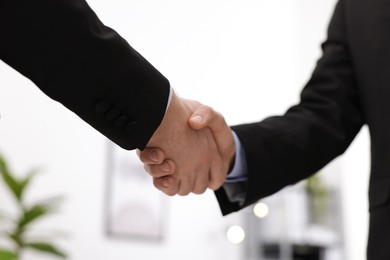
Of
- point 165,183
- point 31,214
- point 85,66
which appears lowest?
point 165,183

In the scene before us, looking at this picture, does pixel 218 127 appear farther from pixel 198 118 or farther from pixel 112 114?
pixel 112 114

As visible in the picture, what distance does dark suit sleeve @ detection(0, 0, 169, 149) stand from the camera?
920mm

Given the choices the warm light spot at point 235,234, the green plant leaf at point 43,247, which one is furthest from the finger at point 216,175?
the warm light spot at point 235,234

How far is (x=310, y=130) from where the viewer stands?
4.88 ft

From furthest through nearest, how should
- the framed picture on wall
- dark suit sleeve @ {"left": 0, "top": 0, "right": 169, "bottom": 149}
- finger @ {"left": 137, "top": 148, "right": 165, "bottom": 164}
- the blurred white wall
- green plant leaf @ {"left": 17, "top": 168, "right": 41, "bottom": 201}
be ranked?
the framed picture on wall, the blurred white wall, green plant leaf @ {"left": 17, "top": 168, "right": 41, "bottom": 201}, finger @ {"left": 137, "top": 148, "right": 165, "bottom": 164}, dark suit sleeve @ {"left": 0, "top": 0, "right": 169, "bottom": 149}

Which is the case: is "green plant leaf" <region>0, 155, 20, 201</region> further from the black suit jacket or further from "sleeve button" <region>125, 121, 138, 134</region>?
"sleeve button" <region>125, 121, 138, 134</region>

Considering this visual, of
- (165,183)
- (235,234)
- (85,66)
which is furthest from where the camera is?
(235,234)

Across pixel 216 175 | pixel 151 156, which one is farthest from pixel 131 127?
pixel 216 175

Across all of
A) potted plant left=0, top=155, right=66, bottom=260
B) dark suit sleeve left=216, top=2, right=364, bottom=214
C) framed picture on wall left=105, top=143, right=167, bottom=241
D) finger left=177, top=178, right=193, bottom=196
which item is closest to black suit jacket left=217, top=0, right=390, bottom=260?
dark suit sleeve left=216, top=2, right=364, bottom=214

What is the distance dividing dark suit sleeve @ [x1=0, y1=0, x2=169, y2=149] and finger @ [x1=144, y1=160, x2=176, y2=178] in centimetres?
18

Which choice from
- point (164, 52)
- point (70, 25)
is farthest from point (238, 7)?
point (70, 25)

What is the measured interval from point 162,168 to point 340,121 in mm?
558

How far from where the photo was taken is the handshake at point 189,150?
1.20 metres

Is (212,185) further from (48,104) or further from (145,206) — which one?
(145,206)
